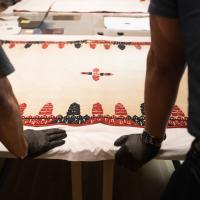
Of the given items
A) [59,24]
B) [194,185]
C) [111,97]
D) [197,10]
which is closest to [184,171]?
[194,185]

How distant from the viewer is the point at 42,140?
3.23ft

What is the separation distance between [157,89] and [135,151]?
0.76 ft

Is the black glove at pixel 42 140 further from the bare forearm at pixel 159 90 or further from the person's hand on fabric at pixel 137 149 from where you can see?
the bare forearm at pixel 159 90

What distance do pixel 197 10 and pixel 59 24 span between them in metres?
1.56

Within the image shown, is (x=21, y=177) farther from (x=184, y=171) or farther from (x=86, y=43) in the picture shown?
(x=184, y=171)

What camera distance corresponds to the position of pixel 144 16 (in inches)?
86.4

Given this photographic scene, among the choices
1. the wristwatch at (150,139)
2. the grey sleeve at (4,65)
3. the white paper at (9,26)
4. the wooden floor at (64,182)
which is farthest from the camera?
the white paper at (9,26)

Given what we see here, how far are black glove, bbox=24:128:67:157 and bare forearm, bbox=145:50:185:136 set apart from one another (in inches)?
12.1

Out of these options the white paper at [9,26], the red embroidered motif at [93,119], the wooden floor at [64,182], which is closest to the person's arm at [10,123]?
the red embroidered motif at [93,119]

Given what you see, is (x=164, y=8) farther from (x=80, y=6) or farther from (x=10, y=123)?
(x=80, y=6)

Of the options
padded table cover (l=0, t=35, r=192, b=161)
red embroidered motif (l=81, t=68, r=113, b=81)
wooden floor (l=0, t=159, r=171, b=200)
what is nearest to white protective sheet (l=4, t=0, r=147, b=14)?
padded table cover (l=0, t=35, r=192, b=161)

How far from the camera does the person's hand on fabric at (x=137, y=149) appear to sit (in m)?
0.95

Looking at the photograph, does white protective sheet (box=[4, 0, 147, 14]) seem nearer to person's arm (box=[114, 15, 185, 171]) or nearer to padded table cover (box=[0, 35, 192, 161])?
padded table cover (box=[0, 35, 192, 161])

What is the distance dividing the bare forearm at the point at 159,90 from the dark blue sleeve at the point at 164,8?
0.45ft
